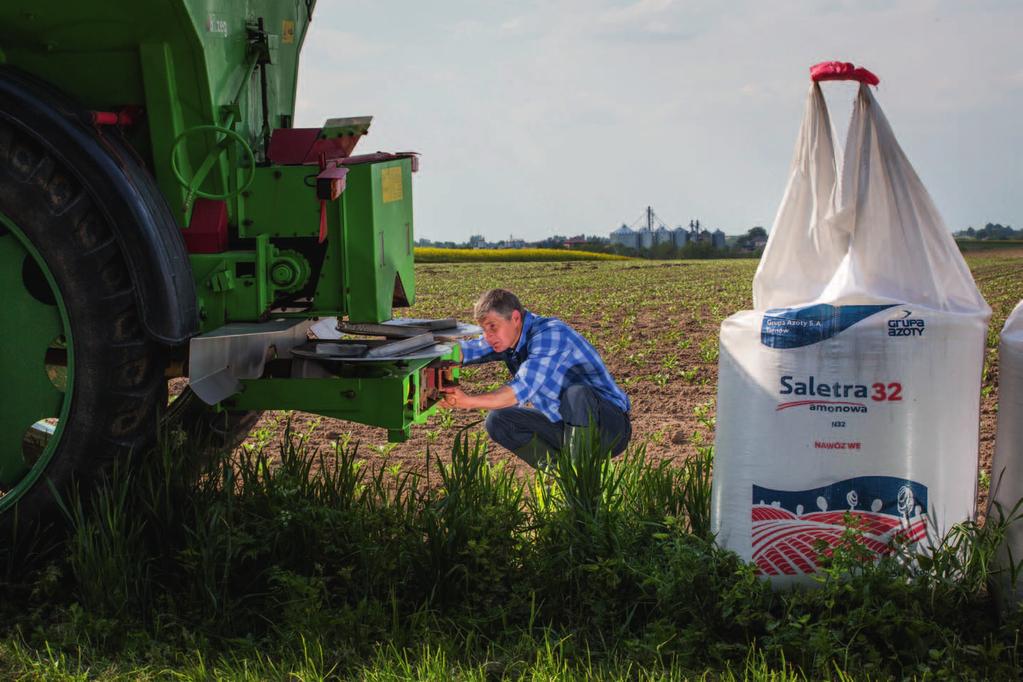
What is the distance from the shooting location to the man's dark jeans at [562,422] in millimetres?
4902

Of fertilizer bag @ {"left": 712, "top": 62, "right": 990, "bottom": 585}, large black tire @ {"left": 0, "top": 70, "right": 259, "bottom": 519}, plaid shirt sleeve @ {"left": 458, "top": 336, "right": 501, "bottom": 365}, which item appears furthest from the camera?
plaid shirt sleeve @ {"left": 458, "top": 336, "right": 501, "bottom": 365}

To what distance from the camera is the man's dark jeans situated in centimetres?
Answer: 490

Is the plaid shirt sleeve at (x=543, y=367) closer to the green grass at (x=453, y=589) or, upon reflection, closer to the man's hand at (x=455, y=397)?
the man's hand at (x=455, y=397)

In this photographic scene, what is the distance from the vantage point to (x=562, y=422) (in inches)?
200

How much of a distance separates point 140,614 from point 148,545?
13.1 inches

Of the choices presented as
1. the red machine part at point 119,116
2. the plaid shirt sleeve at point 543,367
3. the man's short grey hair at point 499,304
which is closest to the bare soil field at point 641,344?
the plaid shirt sleeve at point 543,367

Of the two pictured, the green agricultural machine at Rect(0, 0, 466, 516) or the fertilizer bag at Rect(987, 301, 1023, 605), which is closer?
the fertilizer bag at Rect(987, 301, 1023, 605)

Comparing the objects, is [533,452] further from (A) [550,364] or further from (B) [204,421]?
(B) [204,421]

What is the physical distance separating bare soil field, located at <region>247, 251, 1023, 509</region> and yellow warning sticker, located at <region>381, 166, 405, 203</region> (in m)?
1.13

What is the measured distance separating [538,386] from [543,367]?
94 millimetres

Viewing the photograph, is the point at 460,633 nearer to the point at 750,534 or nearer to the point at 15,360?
the point at 750,534

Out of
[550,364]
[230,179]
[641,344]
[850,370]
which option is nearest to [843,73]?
[850,370]

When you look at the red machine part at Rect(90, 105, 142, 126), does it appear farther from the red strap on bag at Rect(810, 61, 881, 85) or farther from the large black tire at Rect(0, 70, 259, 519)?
the red strap on bag at Rect(810, 61, 881, 85)

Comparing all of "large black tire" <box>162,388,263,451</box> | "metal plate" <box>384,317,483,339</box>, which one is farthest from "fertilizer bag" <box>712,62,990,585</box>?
"large black tire" <box>162,388,263,451</box>
